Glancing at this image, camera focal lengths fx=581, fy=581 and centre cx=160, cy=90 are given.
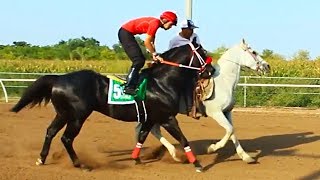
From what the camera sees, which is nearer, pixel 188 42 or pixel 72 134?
pixel 72 134

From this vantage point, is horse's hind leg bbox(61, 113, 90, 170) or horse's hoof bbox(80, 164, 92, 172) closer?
horse's hoof bbox(80, 164, 92, 172)

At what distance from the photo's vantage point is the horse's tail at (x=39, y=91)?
28.8 feet

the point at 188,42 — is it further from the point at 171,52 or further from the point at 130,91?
the point at 130,91

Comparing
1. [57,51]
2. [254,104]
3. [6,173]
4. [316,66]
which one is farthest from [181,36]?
[57,51]

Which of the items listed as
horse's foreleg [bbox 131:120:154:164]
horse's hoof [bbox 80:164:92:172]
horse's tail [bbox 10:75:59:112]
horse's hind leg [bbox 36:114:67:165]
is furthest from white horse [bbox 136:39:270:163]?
horse's tail [bbox 10:75:59:112]

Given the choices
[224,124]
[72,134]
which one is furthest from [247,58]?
[72,134]

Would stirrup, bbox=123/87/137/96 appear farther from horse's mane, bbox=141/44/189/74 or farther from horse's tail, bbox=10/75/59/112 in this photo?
horse's tail, bbox=10/75/59/112

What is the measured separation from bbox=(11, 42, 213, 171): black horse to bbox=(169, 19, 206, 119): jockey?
0.35 m

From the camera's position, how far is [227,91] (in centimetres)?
955

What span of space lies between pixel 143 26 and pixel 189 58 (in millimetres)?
897

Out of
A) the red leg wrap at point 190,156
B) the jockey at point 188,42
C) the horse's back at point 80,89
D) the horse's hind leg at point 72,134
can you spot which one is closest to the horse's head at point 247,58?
the jockey at point 188,42

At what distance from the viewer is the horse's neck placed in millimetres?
9656

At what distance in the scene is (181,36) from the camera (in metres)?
9.66

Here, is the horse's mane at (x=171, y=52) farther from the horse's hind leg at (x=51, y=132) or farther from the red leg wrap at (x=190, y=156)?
the horse's hind leg at (x=51, y=132)
